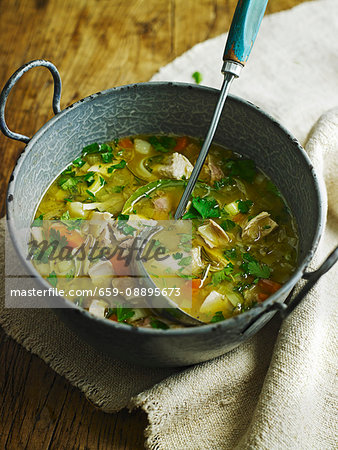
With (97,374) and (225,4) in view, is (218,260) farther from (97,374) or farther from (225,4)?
(225,4)

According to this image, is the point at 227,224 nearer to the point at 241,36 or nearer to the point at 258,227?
the point at 258,227

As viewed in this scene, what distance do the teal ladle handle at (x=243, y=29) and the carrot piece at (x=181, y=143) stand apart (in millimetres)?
557

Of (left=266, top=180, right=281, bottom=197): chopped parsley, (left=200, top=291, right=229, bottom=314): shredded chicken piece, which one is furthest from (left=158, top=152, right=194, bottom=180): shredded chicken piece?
(left=200, top=291, right=229, bottom=314): shredded chicken piece

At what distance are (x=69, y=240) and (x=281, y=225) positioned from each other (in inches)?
35.0

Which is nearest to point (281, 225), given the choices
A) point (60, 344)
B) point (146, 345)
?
point (146, 345)

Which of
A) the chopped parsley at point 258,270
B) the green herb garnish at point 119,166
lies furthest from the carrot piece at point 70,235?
the chopped parsley at point 258,270

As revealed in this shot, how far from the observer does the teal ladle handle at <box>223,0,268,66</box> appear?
2.11 metres

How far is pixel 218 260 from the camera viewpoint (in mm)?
2150

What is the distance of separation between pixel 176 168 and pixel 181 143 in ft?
0.90

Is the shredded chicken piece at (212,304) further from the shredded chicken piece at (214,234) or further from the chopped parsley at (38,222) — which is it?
the chopped parsley at (38,222)

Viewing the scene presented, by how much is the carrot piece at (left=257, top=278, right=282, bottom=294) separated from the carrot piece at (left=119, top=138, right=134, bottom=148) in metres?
0.92

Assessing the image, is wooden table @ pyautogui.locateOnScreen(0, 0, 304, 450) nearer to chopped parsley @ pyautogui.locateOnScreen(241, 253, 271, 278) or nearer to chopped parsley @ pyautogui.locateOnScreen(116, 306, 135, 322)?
chopped parsley @ pyautogui.locateOnScreen(116, 306, 135, 322)

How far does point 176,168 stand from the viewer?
2.36 meters

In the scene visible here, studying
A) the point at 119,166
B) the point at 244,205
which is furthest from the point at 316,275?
the point at 119,166
